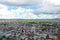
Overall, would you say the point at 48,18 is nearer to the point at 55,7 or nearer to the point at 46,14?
the point at 46,14

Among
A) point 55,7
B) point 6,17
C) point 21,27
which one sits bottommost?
point 21,27

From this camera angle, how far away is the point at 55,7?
1530mm

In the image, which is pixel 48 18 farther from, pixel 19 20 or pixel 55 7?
pixel 19 20

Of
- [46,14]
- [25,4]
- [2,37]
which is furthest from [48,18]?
[2,37]

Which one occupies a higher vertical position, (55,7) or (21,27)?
(55,7)

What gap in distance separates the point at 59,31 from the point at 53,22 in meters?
0.13

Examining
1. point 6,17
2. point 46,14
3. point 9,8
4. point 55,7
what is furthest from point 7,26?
point 55,7

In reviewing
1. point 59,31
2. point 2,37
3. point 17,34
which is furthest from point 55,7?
point 2,37

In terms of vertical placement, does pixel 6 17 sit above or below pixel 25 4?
below

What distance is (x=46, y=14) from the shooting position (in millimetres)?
1535

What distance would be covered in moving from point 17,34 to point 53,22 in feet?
1.55

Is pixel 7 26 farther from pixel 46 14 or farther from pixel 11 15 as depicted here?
pixel 46 14

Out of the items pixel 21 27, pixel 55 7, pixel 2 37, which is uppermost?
pixel 55 7

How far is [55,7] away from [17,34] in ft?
1.91
